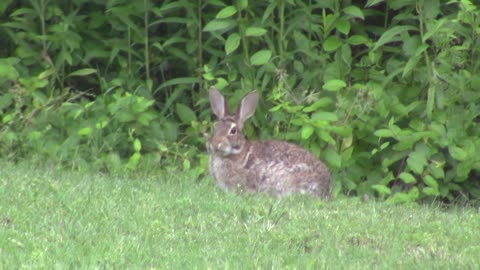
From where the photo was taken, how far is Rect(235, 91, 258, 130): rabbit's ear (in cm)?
897

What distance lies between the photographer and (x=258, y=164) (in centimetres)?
874

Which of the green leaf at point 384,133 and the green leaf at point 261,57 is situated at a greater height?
the green leaf at point 261,57

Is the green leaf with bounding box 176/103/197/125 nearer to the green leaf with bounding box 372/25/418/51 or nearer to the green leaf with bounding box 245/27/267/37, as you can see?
the green leaf with bounding box 245/27/267/37

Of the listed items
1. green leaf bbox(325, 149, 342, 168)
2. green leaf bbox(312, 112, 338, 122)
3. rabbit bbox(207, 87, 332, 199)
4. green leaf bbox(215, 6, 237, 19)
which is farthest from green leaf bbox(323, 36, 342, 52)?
rabbit bbox(207, 87, 332, 199)

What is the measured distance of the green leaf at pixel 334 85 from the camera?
9.40 metres

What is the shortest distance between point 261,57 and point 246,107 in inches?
29.3

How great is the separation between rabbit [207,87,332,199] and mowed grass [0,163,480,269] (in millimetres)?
289

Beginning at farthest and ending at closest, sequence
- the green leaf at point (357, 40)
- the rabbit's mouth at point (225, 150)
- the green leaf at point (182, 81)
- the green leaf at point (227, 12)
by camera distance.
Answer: the green leaf at point (182, 81)
the green leaf at point (357, 40)
the green leaf at point (227, 12)
the rabbit's mouth at point (225, 150)

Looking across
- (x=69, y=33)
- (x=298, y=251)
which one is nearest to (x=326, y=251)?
(x=298, y=251)

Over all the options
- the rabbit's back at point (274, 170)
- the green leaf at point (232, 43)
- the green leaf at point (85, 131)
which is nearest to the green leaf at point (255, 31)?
the green leaf at point (232, 43)

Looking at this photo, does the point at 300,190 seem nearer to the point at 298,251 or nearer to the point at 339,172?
the point at 339,172

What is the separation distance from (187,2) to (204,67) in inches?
24.5

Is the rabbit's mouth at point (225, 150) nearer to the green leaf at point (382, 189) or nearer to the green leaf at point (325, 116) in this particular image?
the green leaf at point (325, 116)

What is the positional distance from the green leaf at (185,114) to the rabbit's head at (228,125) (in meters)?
1.18
